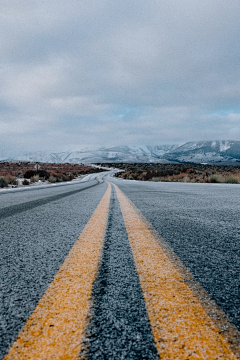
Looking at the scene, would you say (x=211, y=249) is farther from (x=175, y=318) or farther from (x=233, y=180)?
(x=233, y=180)

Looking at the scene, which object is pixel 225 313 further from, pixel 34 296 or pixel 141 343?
pixel 34 296

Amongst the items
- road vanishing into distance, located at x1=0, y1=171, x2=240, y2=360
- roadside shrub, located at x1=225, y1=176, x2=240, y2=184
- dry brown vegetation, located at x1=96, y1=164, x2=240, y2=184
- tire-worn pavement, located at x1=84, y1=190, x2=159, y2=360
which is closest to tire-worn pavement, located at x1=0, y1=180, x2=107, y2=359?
road vanishing into distance, located at x1=0, y1=171, x2=240, y2=360

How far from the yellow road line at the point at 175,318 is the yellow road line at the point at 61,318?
8.8 inches

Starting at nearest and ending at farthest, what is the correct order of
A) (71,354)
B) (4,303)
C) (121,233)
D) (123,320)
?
(71,354), (123,320), (4,303), (121,233)

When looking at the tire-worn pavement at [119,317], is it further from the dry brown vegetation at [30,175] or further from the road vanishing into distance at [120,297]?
the dry brown vegetation at [30,175]

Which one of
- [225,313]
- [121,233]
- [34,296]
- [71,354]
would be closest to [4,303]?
[34,296]

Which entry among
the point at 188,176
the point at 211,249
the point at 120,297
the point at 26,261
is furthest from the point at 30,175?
the point at 120,297

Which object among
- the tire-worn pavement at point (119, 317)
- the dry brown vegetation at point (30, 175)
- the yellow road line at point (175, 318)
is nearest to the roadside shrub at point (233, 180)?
the dry brown vegetation at point (30, 175)

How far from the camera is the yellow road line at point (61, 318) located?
1.84 ft

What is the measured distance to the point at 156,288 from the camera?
34.9 inches

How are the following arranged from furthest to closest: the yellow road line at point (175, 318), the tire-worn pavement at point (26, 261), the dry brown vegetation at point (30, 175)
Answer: the dry brown vegetation at point (30, 175) → the tire-worn pavement at point (26, 261) → the yellow road line at point (175, 318)

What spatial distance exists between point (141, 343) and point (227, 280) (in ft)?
1.84

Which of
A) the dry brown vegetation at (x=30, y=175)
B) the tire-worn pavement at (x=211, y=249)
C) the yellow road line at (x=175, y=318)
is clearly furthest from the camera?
the dry brown vegetation at (x=30, y=175)

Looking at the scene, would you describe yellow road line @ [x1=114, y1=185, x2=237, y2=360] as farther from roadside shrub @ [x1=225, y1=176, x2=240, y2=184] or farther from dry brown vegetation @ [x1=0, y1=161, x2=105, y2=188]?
roadside shrub @ [x1=225, y1=176, x2=240, y2=184]
